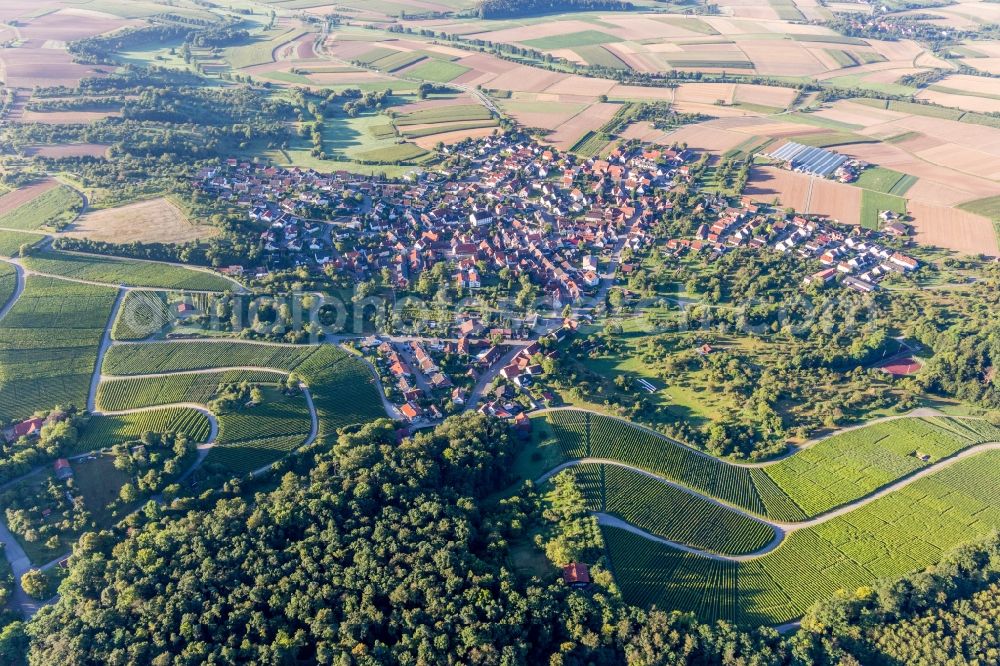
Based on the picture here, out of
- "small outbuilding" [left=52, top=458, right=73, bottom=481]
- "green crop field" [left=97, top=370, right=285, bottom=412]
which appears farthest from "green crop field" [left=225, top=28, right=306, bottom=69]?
"small outbuilding" [left=52, top=458, right=73, bottom=481]

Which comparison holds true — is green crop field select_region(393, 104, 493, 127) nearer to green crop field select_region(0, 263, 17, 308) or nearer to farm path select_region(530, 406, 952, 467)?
green crop field select_region(0, 263, 17, 308)

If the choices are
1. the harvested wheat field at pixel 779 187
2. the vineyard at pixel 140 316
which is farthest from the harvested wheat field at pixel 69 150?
the harvested wheat field at pixel 779 187

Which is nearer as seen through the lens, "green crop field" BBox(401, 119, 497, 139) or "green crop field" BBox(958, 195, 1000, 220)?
"green crop field" BBox(958, 195, 1000, 220)

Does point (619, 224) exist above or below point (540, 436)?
above

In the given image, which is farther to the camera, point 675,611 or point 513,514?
point 513,514

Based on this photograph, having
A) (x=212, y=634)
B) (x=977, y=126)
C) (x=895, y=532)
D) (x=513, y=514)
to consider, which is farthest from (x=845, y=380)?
(x=977, y=126)

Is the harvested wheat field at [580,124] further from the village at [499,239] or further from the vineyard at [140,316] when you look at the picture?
the vineyard at [140,316]

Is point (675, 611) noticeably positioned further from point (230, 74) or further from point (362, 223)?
point (230, 74)
